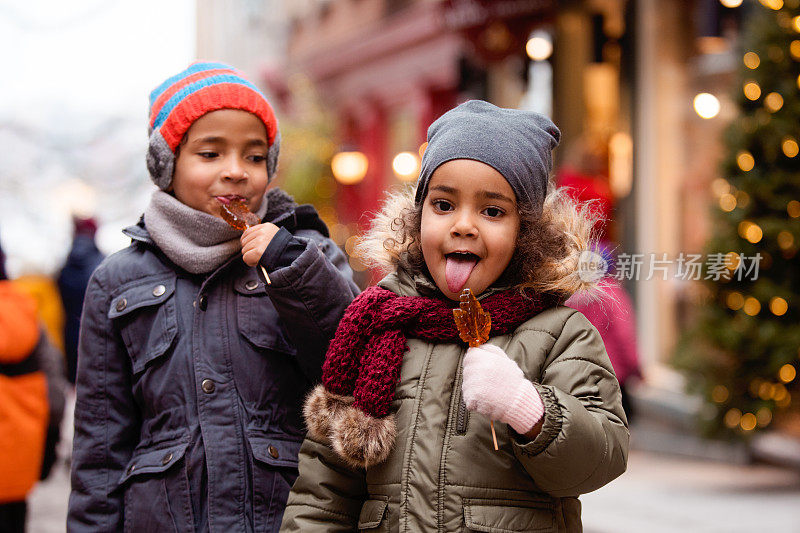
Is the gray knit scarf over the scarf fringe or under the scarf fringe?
over

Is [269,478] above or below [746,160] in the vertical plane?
below

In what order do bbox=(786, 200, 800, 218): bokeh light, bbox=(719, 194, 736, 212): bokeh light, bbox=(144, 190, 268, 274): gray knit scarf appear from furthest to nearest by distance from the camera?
bbox=(719, 194, 736, 212): bokeh light → bbox=(786, 200, 800, 218): bokeh light → bbox=(144, 190, 268, 274): gray knit scarf

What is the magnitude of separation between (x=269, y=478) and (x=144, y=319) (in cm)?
59

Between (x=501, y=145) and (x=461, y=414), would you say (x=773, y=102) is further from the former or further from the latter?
(x=461, y=414)

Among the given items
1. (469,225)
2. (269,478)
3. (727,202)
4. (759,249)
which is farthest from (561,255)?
(727,202)

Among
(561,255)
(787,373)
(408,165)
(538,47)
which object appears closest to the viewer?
(561,255)

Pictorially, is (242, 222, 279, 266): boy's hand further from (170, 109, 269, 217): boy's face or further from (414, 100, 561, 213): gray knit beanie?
(414, 100, 561, 213): gray knit beanie

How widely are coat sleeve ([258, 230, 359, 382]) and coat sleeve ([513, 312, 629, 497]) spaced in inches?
25.0

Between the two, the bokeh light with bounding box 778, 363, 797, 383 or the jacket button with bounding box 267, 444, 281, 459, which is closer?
the jacket button with bounding box 267, 444, 281, 459

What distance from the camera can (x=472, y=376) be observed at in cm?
225

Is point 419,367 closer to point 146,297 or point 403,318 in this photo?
point 403,318

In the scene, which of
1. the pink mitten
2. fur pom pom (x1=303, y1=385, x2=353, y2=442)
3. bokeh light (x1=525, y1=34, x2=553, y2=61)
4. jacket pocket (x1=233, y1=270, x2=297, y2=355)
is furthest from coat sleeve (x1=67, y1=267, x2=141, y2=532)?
bokeh light (x1=525, y1=34, x2=553, y2=61)

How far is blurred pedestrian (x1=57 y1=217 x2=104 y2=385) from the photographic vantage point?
9.96 meters

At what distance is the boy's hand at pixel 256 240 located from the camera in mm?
2688
